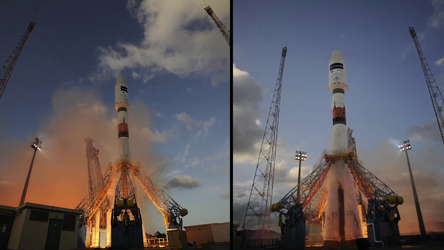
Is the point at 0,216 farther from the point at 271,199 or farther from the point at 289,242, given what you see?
the point at 271,199

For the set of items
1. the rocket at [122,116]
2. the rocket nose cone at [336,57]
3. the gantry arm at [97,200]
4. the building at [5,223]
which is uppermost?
the rocket nose cone at [336,57]

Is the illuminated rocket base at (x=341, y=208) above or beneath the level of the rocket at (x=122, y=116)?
beneath

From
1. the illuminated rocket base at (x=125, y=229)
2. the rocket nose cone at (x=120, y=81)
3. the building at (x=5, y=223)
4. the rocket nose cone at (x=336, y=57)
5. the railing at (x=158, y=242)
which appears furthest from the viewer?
the rocket nose cone at (x=120, y=81)

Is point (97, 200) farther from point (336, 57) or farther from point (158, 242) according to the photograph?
point (336, 57)

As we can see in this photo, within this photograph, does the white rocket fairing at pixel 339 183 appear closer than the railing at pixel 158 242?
No

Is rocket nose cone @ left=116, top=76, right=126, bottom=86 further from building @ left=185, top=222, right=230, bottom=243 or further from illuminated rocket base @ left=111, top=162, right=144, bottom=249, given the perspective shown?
building @ left=185, top=222, right=230, bottom=243

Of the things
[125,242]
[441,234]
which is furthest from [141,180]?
[441,234]

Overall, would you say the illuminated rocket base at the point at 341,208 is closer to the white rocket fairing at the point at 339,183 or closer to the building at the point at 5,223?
the white rocket fairing at the point at 339,183

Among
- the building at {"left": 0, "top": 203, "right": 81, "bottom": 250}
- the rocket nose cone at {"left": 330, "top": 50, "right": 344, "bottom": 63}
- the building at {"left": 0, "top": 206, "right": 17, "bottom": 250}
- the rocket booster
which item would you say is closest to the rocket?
the building at {"left": 0, "top": 203, "right": 81, "bottom": 250}

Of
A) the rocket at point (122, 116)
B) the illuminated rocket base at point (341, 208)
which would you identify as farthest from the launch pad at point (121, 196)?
the illuminated rocket base at point (341, 208)
